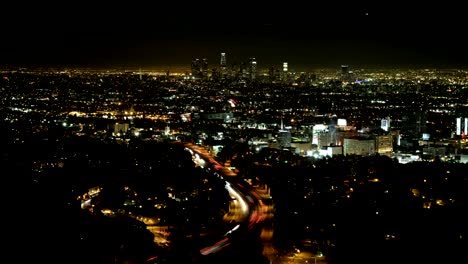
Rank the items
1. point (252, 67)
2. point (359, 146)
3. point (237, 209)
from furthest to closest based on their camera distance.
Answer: point (252, 67), point (359, 146), point (237, 209)

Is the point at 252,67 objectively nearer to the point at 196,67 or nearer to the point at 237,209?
the point at 196,67

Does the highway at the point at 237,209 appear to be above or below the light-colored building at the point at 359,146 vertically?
above

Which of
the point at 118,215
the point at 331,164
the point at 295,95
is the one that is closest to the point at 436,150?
the point at 331,164

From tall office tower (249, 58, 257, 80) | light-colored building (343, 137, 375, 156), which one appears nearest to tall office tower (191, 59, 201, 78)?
tall office tower (249, 58, 257, 80)

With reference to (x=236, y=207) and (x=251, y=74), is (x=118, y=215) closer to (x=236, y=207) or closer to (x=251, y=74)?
(x=236, y=207)

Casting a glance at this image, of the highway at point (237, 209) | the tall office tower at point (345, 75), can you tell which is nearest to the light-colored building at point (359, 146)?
the highway at point (237, 209)

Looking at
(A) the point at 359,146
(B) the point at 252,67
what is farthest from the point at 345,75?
(A) the point at 359,146

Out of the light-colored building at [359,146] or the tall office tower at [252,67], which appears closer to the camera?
the light-colored building at [359,146]

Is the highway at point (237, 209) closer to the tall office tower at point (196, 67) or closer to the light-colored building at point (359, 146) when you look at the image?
the light-colored building at point (359, 146)

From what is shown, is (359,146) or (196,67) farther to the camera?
(196,67)

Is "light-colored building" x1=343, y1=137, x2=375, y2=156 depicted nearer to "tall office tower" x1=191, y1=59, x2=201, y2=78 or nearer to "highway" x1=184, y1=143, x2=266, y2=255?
"highway" x1=184, y1=143, x2=266, y2=255

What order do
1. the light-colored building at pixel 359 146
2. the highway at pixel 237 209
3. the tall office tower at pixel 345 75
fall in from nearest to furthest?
the highway at pixel 237 209 < the light-colored building at pixel 359 146 < the tall office tower at pixel 345 75
